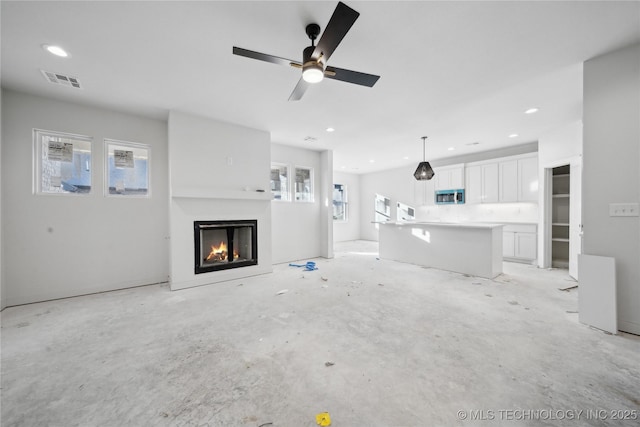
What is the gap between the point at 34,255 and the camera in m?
3.32

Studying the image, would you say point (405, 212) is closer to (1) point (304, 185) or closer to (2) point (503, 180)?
(2) point (503, 180)

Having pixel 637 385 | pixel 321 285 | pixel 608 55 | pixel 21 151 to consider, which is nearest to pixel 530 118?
pixel 608 55

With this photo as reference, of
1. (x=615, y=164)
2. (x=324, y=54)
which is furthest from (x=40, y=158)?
(x=615, y=164)

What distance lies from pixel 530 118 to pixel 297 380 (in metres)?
5.43

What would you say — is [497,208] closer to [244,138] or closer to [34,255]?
[244,138]

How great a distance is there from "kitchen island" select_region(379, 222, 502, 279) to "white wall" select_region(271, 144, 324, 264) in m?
1.84

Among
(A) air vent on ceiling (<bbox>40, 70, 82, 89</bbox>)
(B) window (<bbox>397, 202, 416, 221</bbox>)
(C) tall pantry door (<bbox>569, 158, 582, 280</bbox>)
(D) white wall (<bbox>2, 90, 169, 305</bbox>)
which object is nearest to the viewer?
(A) air vent on ceiling (<bbox>40, 70, 82, 89</bbox>)

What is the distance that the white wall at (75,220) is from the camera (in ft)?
10.5

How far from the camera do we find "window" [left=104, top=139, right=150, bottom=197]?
3.86m

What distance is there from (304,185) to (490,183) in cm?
488

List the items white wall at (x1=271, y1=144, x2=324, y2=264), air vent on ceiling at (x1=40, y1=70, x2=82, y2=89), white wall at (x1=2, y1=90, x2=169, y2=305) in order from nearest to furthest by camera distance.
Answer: air vent on ceiling at (x1=40, y1=70, x2=82, y2=89) < white wall at (x1=2, y1=90, x2=169, y2=305) < white wall at (x1=271, y1=144, x2=324, y2=264)

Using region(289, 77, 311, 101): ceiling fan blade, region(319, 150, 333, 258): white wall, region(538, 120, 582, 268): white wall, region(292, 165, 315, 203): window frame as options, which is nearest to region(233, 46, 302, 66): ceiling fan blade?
region(289, 77, 311, 101): ceiling fan blade

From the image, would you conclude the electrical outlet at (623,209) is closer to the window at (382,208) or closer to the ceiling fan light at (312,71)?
the ceiling fan light at (312,71)

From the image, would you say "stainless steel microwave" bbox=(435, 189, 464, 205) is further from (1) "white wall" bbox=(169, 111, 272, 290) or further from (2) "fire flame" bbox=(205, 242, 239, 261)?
(2) "fire flame" bbox=(205, 242, 239, 261)
